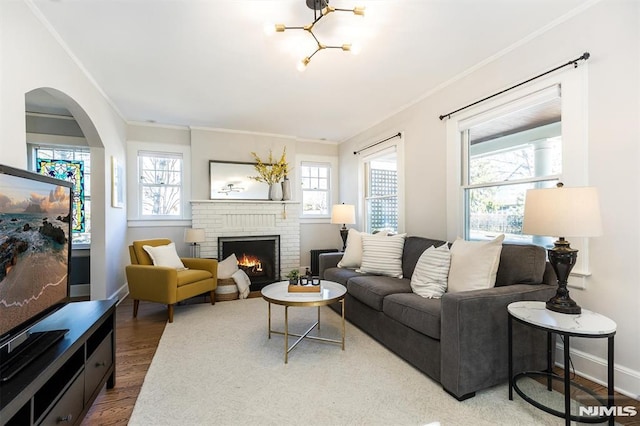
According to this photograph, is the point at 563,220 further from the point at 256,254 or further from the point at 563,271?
the point at 256,254

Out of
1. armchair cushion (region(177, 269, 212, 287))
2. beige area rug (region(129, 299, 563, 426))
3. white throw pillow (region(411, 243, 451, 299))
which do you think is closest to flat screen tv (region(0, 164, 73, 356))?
beige area rug (region(129, 299, 563, 426))

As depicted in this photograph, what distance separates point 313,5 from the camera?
1970mm

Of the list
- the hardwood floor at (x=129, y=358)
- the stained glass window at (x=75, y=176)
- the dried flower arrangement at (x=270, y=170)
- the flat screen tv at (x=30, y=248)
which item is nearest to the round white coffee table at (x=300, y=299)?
the hardwood floor at (x=129, y=358)

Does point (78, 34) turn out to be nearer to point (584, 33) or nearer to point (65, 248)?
point (65, 248)

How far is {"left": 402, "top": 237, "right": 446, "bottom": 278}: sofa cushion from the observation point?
10.2ft

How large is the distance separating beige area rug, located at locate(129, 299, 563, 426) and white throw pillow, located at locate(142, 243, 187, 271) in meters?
0.97

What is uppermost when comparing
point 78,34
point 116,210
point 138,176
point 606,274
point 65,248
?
point 78,34

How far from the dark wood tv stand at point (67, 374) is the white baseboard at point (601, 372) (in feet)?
10.1

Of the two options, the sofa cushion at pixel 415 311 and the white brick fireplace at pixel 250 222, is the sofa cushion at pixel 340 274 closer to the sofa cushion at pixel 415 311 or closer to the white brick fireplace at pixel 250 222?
the sofa cushion at pixel 415 311

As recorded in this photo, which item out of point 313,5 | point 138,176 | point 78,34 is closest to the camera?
point 313,5

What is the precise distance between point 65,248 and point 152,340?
54.0 inches

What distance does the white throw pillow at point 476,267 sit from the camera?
222 centimetres

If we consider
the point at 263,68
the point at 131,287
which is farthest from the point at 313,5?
the point at 131,287

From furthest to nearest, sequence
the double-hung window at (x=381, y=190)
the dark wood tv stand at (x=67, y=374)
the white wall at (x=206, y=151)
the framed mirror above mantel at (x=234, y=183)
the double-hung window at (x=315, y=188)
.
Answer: the double-hung window at (x=315, y=188) < the framed mirror above mantel at (x=234, y=183) < the white wall at (x=206, y=151) < the double-hung window at (x=381, y=190) < the dark wood tv stand at (x=67, y=374)
